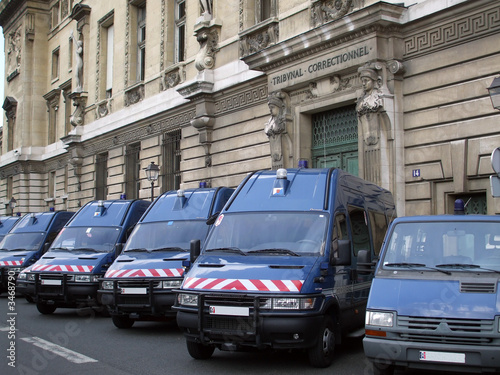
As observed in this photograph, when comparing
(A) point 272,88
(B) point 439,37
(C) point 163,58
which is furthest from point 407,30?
(C) point 163,58

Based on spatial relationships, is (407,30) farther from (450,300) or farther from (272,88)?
(450,300)

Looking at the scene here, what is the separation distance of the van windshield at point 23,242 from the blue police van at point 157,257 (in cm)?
605

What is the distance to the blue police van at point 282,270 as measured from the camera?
7699 mm

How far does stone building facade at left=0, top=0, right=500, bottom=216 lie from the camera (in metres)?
13.8

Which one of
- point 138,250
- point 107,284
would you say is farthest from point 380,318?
point 138,250

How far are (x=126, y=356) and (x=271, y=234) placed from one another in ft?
8.15

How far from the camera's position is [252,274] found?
8.02m

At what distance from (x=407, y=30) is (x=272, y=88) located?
451cm

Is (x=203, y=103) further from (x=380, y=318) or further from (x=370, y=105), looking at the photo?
(x=380, y=318)

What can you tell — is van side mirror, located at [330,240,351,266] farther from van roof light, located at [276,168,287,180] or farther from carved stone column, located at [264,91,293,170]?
carved stone column, located at [264,91,293,170]

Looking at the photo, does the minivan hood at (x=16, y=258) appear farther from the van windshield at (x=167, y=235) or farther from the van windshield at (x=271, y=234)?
the van windshield at (x=271, y=234)

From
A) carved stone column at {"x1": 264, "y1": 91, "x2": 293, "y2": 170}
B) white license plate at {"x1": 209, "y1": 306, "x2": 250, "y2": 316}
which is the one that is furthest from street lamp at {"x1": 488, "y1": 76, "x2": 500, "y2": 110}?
carved stone column at {"x1": 264, "y1": 91, "x2": 293, "y2": 170}

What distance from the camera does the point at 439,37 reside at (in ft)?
46.6

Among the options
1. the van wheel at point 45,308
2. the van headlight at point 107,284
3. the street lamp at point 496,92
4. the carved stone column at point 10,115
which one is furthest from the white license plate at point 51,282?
the carved stone column at point 10,115
